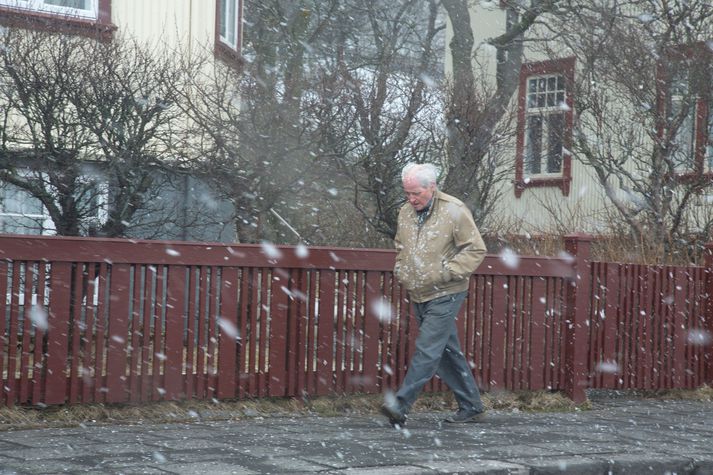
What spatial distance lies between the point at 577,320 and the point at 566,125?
18.9ft

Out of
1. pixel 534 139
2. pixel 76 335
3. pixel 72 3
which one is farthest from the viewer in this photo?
pixel 534 139

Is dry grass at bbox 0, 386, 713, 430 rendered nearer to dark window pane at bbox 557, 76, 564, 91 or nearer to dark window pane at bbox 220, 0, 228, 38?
dark window pane at bbox 220, 0, 228, 38

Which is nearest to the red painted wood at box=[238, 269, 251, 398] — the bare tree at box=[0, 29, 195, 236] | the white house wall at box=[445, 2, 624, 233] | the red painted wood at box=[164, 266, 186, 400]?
the red painted wood at box=[164, 266, 186, 400]

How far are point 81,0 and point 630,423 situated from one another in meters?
8.11

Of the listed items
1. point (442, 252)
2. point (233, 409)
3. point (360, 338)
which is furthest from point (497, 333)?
point (233, 409)

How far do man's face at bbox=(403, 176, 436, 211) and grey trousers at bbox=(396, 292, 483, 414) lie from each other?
2.22 ft

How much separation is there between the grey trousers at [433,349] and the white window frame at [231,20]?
328 inches

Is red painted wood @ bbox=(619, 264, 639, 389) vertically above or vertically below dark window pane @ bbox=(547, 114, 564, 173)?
Result: below

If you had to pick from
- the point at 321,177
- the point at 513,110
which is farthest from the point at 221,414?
the point at 513,110

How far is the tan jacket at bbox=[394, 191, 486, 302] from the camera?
24.7ft

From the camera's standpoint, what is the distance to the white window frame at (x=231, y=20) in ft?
50.0

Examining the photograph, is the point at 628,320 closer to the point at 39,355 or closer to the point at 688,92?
the point at 688,92

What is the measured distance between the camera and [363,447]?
21.3 feet

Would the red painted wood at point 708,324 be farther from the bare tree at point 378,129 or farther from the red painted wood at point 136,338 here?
the red painted wood at point 136,338
